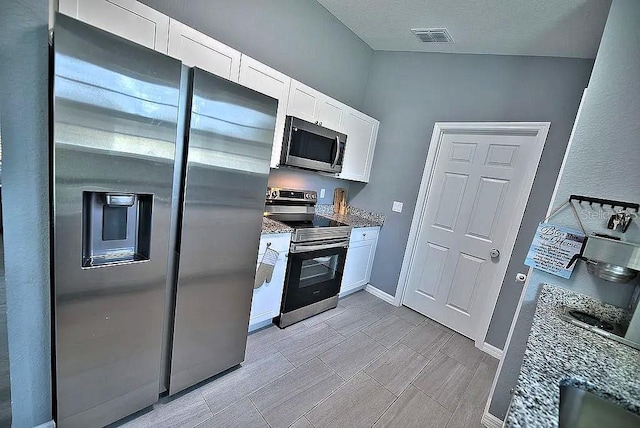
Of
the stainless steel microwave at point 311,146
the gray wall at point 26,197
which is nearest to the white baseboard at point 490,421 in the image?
the stainless steel microwave at point 311,146

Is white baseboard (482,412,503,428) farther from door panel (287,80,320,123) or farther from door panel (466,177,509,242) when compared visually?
door panel (287,80,320,123)

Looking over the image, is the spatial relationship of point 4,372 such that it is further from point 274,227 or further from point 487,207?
point 487,207

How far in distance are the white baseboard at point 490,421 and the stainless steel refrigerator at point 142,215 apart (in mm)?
1822

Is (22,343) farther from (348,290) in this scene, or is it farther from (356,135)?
(356,135)

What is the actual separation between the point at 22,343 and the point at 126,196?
0.76 m

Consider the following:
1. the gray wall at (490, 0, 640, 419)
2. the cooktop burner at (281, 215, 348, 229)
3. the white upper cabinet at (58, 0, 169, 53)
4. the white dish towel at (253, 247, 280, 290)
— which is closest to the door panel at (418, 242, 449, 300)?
the cooktop burner at (281, 215, 348, 229)

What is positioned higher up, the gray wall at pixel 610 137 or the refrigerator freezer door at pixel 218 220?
the gray wall at pixel 610 137

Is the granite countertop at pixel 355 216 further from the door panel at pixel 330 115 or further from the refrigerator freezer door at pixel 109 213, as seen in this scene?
the refrigerator freezer door at pixel 109 213

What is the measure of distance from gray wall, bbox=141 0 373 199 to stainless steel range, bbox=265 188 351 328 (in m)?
0.23

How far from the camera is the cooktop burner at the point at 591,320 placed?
44.2 inches

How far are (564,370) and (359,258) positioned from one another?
2.37 metres

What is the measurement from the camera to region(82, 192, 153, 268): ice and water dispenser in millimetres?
1137

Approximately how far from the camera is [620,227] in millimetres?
1249

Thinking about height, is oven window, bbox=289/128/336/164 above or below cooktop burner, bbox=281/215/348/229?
above
